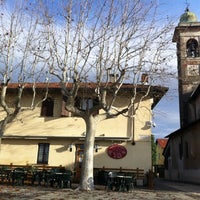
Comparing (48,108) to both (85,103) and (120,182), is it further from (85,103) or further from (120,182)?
(120,182)

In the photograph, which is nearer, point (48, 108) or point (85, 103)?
point (85, 103)

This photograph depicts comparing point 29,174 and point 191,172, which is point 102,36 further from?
point 191,172

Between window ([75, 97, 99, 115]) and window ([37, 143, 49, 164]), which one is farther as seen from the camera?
window ([75, 97, 99, 115])

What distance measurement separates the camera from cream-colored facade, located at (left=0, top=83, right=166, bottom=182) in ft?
57.7

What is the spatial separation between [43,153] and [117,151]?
5053mm

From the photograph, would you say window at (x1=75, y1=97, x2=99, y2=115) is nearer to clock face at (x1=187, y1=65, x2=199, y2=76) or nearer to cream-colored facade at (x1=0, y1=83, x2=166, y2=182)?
cream-colored facade at (x1=0, y1=83, x2=166, y2=182)

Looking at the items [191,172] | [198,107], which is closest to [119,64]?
[191,172]

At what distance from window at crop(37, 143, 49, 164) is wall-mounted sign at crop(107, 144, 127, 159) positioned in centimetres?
422

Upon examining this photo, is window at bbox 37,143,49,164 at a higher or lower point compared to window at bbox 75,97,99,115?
lower

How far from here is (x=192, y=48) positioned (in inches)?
1242

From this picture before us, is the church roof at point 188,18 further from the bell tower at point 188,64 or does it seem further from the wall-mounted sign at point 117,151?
the wall-mounted sign at point 117,151

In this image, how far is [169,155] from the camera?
30781 millimetres

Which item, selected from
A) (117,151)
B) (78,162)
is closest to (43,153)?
(78,162)

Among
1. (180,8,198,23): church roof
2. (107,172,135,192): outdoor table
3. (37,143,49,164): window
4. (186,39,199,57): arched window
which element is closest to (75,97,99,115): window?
(37,143,49,164): window
